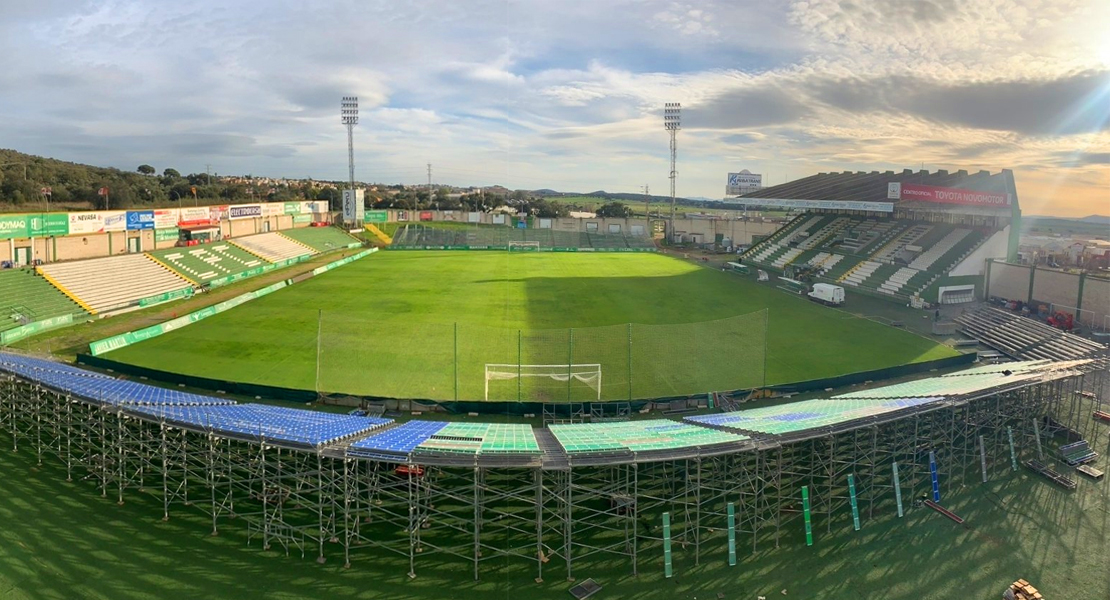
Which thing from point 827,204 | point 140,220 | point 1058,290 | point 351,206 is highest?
point 351,206

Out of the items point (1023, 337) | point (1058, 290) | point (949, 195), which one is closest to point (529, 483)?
point (1023, 337)

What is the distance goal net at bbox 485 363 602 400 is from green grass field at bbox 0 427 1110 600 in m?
8.06

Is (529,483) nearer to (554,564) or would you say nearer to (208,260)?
(554,564)

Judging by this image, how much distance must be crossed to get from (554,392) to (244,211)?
142ft

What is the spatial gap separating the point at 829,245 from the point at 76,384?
44.1 meters

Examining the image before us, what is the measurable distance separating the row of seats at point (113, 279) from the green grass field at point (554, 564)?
879 inches

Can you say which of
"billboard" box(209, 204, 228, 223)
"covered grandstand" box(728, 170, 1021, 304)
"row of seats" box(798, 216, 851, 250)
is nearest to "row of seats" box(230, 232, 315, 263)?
"billboard" box(209, 204, 228, 223)

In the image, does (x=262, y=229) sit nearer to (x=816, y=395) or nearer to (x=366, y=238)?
(x=366, y=238)

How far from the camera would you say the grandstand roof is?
36344mm

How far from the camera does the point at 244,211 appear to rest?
5131cm

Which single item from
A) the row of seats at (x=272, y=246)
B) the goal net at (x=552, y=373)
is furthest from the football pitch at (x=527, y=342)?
the row of seats at (x=272, y=246)

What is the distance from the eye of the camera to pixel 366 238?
66.9m

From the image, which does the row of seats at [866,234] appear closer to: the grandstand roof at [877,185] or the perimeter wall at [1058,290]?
the grandstand roof at [877,185]

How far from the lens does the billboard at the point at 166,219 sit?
1575 inches
